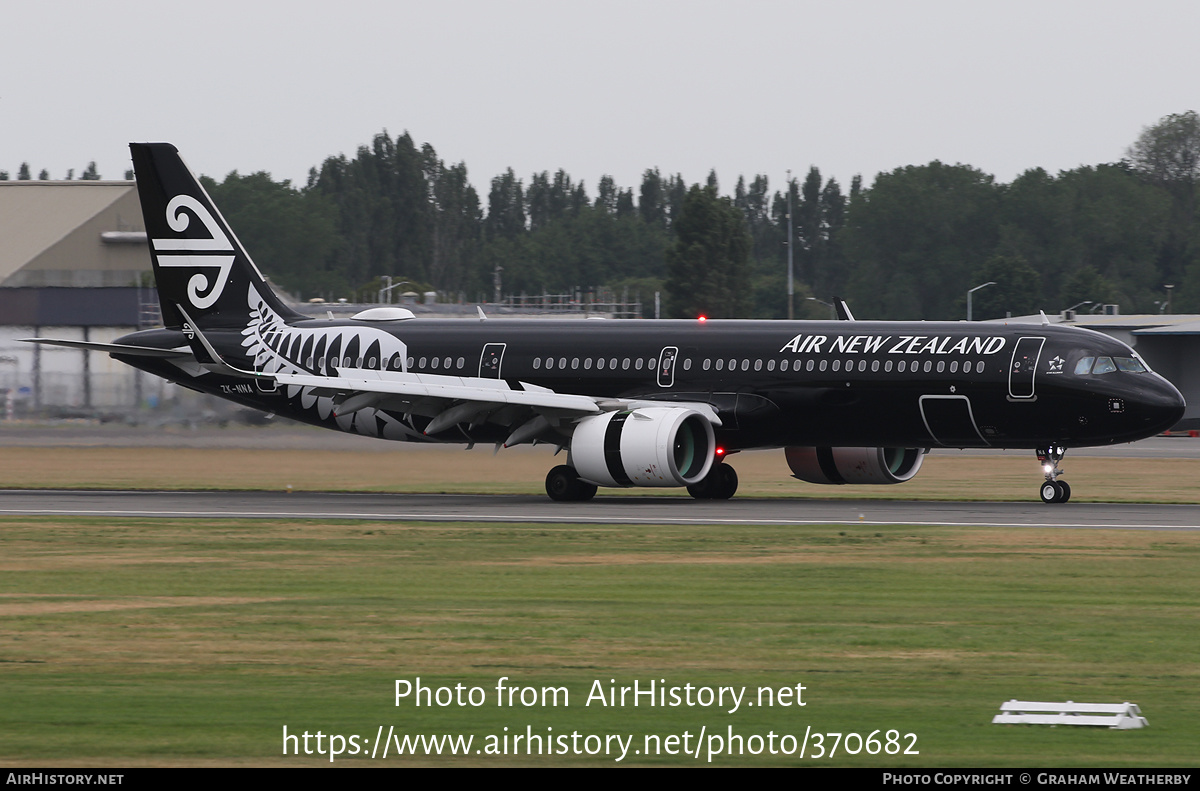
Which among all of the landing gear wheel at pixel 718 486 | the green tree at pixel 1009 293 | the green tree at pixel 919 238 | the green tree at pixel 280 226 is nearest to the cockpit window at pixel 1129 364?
the landing gear wheel at pixel 718 486

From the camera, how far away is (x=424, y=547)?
25.8 metres

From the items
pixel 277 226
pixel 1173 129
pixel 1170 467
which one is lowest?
pixel 1170 467

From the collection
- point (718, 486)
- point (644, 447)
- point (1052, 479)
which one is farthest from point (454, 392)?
point (1052, 479)

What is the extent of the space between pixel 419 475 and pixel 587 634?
21.5 metres

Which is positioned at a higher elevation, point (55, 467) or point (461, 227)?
point (461, 227)

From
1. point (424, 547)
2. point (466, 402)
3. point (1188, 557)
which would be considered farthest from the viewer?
point (466, 402)

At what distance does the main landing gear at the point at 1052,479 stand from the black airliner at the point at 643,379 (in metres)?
0.05

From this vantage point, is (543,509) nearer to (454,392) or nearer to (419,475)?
(454,392)

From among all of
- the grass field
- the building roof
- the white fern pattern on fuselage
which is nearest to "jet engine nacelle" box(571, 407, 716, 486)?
the grass field

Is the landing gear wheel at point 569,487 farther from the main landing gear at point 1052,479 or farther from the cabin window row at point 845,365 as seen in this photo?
the main landing gear at point 1052,479

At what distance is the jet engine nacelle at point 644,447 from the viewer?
33.4 m

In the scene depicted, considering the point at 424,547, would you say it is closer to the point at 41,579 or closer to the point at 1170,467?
the point at 41,579

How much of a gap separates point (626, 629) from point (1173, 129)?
16897cm

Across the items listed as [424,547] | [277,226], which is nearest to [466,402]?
[424,547]
